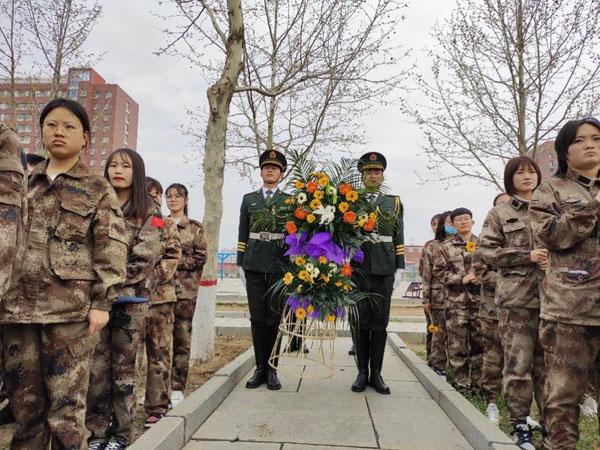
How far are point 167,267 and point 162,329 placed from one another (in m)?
0.51

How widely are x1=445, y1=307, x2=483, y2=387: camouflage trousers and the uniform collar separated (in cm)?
237

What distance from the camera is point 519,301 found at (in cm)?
315

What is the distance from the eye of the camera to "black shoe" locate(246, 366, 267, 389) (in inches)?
164

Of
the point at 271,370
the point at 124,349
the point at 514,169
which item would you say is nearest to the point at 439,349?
the point at 271,370

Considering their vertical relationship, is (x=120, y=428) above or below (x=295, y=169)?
below

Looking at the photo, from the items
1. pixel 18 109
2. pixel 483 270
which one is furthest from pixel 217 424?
pixel 18 109

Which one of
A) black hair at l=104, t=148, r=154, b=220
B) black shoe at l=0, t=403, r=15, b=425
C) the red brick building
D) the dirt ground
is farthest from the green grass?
the red brick building

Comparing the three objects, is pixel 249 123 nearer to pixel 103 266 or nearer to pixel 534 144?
pixel 534 144

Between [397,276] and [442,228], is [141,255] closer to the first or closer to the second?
[397,276]

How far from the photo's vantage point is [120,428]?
273 cm

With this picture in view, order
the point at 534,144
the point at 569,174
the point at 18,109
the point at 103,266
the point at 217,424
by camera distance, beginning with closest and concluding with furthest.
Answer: the point at 103,266
the point at 569,174
the point at 217,424
the point at 534,144
the point at 18,109

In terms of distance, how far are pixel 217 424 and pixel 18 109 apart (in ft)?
27.4

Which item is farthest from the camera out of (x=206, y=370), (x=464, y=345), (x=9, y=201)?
(x=206, y=370)

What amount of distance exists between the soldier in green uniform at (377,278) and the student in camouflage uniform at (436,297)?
4.39 feet
